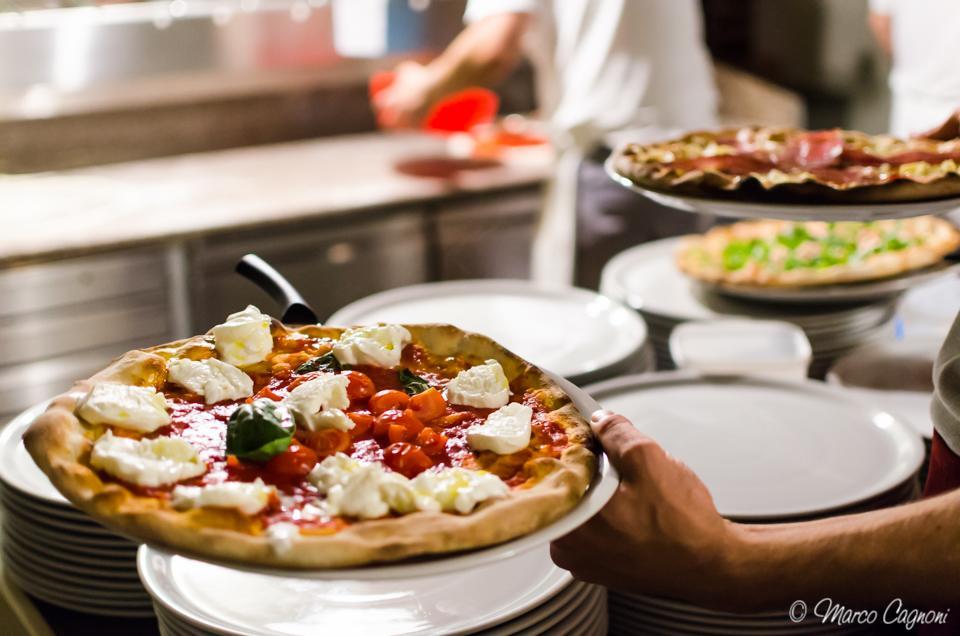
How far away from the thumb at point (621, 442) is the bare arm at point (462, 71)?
7.75 ft

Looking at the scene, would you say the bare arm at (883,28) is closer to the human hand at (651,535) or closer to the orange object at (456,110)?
the orange object at (456,110)

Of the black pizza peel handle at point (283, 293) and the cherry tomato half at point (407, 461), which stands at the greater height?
the black pizza peel handle at point (283, 293)

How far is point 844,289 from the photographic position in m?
1.88

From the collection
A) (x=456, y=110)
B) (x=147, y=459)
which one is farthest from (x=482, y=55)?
(x=147, y=459)

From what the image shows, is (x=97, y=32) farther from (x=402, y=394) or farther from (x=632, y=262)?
(x=402, y=394)

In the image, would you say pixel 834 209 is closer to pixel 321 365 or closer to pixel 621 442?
pixel 621 442

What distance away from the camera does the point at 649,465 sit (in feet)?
3.14

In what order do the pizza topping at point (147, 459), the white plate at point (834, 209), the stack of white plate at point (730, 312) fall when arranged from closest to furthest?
1. the pizza topping at point (147, 459)
2. the white plate at point (834, 209)
3. the stack of white plate at point (730, 312)

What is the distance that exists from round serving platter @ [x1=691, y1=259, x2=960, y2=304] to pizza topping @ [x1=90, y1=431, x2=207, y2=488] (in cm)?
125

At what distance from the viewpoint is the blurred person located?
295 centimetres

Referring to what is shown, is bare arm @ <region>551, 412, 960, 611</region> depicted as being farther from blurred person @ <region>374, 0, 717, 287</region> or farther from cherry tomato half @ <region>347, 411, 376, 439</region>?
blurred person @ <region>374, 0, 717, 287</region>

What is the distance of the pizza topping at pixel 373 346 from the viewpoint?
1.16 m

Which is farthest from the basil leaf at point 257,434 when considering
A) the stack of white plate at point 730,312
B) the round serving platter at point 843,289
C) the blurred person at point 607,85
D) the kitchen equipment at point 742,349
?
the blurred person at point 607,85

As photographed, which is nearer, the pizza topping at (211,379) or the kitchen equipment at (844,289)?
the pizza topping at (211,379)
